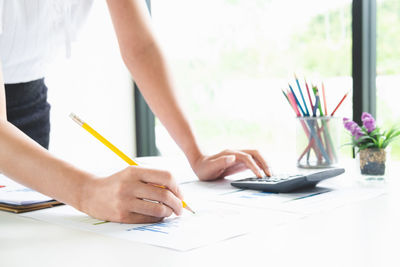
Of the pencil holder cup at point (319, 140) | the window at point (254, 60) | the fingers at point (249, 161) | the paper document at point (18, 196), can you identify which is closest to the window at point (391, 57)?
the window at point (254, 60)

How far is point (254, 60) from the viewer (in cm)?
452

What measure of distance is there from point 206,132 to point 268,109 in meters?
0.64

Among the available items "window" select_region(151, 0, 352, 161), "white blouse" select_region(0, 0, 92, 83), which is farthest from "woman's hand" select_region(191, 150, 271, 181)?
"window" select_region(151, 0, 352, 161)

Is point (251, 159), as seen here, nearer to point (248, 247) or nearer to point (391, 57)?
point (248, 247)

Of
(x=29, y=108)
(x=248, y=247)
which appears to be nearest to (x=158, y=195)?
(x=248, y=247)

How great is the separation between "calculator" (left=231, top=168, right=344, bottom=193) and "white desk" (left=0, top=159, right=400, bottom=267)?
0.19 meters

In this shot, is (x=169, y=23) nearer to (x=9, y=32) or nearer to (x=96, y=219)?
(x=9, y=32)

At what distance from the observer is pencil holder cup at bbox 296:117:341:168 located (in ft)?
4.27

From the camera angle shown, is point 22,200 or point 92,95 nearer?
point 22,200

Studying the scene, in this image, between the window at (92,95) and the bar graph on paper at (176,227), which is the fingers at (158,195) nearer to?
the bar graph on paper at (176,227)

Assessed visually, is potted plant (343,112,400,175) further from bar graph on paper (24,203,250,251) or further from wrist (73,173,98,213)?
wrist (73,173,98,213)

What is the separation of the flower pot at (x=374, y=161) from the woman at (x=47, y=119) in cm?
21

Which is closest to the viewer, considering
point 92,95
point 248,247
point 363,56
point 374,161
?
point 248,247

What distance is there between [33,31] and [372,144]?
0.92 m
